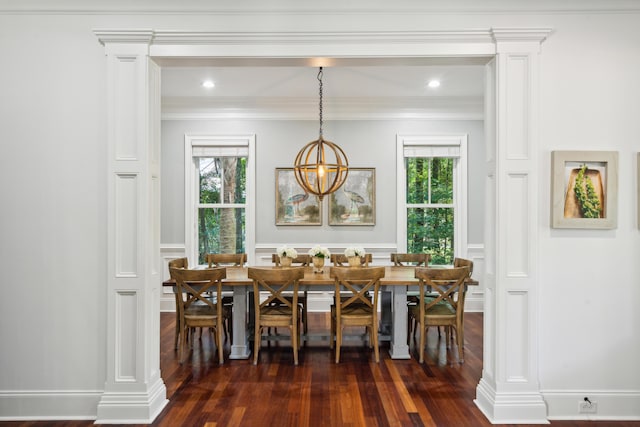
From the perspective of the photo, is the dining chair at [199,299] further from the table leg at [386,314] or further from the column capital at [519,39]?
the column capital at [519,39]

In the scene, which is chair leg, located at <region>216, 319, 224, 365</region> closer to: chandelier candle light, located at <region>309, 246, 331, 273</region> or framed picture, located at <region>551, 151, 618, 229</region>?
chandelier candle light, located at <region>309, 246, 331, 273</region>

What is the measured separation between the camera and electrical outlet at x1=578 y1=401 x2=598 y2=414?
263 centimetres

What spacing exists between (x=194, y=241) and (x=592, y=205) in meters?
4.76

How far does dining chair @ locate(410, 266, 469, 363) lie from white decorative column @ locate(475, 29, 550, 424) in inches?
38.9

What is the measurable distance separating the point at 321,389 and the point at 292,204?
2.98m

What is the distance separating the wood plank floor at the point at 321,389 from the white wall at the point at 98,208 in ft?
1.07

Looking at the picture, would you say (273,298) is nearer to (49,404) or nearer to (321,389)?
(321,389)

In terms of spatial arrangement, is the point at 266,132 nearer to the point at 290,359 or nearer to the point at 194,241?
the point at 194,241

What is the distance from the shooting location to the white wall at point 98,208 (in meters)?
2.65

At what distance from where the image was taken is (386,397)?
2.97 m

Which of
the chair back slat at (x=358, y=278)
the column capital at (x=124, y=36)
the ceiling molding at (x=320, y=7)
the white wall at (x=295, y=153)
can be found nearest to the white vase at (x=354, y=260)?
the chair back slat at (x=358, y=278)

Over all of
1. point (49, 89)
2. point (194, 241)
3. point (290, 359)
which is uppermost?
point (49, 89)

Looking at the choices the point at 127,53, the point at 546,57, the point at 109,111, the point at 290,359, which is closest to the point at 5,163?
the point at 109,111

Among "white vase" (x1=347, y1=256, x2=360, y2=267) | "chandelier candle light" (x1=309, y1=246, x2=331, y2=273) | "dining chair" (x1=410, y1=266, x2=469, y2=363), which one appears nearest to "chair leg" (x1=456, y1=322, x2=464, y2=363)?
"dining chair" (x1=410, y1=266, x2=469, y2=363)
